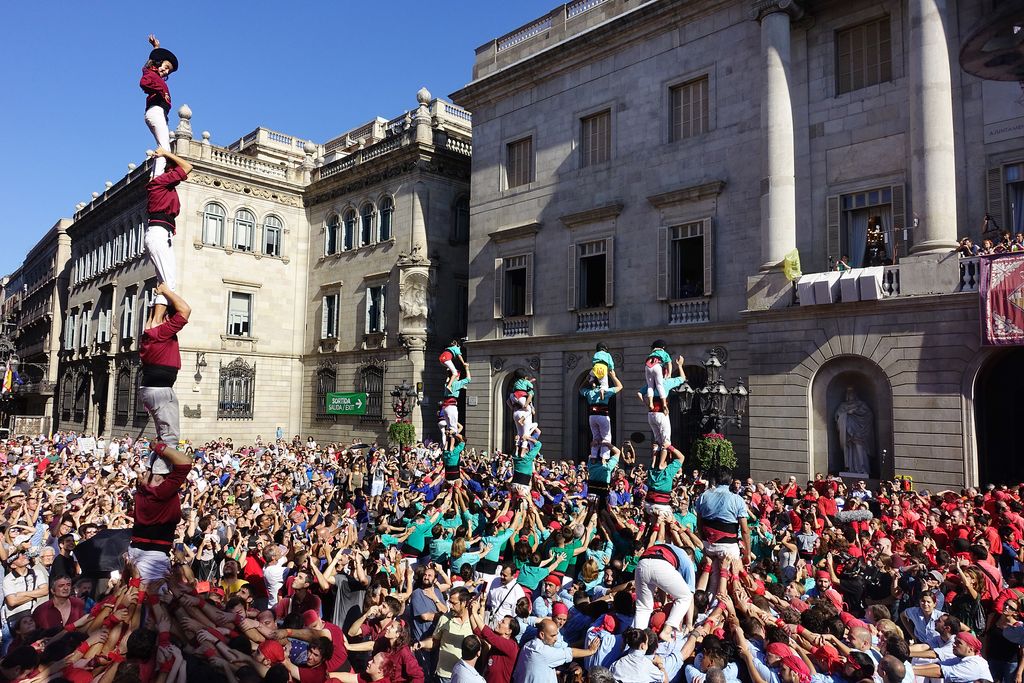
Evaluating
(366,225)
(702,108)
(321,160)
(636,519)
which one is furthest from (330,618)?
(321,160)

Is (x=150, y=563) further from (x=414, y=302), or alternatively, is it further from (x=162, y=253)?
(x=414, y=302)

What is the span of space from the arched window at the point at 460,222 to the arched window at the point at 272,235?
11.0 metres

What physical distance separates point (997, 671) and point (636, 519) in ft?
19.4

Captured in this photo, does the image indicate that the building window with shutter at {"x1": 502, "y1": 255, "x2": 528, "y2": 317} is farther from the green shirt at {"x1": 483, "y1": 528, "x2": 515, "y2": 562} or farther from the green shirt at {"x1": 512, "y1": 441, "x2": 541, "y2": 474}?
the green shirt at {"x1": 483, "y1": 528, "x2": 515, "y2": 562}

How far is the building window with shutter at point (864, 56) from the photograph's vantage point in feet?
69.7

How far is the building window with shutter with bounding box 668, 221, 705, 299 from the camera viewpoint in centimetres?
2481

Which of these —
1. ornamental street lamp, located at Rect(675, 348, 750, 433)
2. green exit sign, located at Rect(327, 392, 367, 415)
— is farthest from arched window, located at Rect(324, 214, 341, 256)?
ornamental street lamp, located at Rect(675, 348, 750, 433)

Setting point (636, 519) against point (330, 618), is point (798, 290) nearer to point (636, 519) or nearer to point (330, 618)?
point (636, 519)

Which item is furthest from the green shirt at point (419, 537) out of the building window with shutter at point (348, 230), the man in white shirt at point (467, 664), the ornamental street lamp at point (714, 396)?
the building window with shutter at point (348, 230)

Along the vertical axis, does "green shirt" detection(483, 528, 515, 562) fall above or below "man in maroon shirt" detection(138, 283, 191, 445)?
below

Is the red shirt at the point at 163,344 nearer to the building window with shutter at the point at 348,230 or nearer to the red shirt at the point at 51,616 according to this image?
the red shirt at the point at 51,616

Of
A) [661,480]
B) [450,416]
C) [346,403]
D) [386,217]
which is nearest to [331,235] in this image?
[386,217]

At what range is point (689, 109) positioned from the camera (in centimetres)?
2534

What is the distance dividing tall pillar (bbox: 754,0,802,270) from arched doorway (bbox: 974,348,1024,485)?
6.06 m
